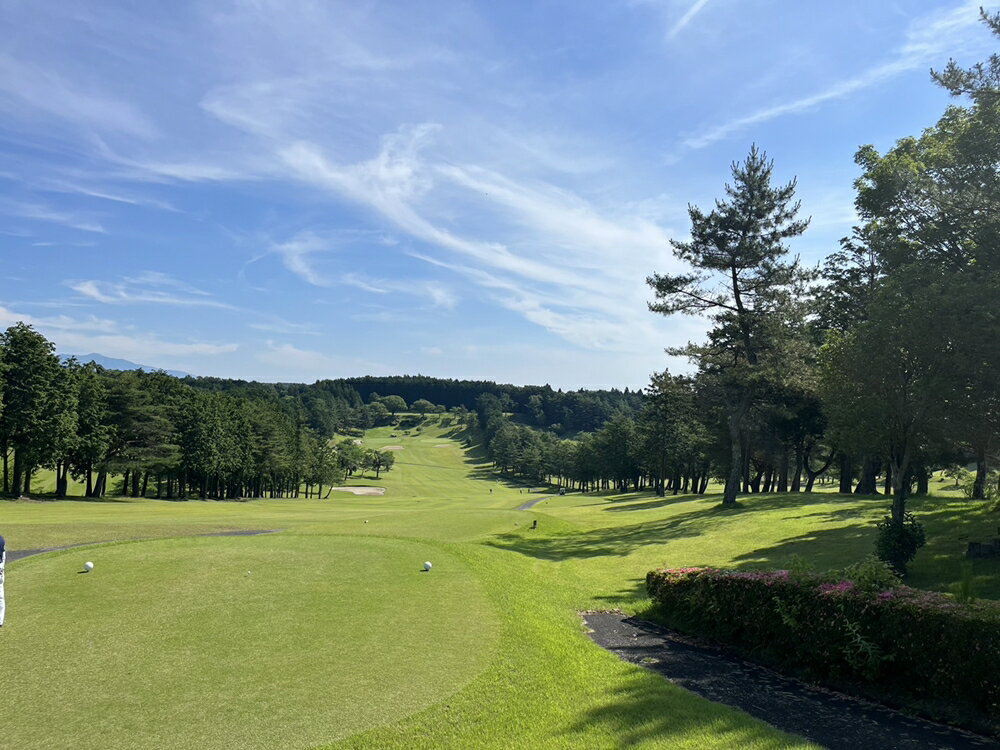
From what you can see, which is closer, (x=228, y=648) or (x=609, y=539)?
(x=228, y=648)

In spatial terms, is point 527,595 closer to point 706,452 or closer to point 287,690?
point 287,690

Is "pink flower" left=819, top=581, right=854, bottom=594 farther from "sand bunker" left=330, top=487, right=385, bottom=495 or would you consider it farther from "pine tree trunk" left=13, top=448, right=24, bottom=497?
"sand bunker" left=330, top=487, right=385, bottom=495

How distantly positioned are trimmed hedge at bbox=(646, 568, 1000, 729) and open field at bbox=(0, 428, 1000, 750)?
2962mm

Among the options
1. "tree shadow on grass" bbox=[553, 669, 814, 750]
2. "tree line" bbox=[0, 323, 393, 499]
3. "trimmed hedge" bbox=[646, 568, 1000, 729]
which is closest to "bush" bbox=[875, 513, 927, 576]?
"trimmed hedge" bbox=[646, 568, 1000, 729]

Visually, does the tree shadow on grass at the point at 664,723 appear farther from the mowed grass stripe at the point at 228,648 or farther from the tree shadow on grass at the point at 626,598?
the tree shadow on grass at the point at 626,598

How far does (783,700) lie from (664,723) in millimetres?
2746

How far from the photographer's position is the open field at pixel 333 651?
7.20 metres

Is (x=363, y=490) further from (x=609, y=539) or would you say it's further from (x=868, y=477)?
(x=609, y=539)

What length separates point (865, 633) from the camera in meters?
10.0

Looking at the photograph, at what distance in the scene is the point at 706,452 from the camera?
6638 centimetres

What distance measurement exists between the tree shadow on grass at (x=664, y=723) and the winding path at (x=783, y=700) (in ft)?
2.23

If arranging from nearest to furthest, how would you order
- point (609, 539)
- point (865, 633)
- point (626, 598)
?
point (865, 633), point (626, 598), point (609, 539)

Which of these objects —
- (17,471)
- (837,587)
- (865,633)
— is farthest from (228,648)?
(17,471)

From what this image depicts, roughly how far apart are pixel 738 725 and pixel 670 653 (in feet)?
13.5
